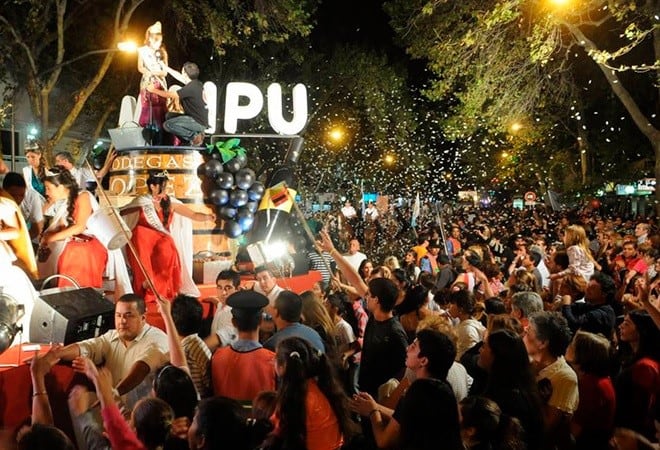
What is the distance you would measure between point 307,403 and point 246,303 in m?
1.29

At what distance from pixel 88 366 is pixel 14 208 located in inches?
133

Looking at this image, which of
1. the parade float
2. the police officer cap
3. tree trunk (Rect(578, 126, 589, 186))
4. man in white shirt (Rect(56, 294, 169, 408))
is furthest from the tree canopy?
man in white shirt (Rect(56, 294, 169, 408))

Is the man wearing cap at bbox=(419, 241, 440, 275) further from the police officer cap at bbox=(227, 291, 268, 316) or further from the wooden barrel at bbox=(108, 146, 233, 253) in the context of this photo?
the police officer cap at bbox=(227, 291, 268, 316)

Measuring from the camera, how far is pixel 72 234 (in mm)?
7508

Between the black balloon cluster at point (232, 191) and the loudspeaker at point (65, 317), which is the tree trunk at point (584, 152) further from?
the loudspeaker at point (65, 317)

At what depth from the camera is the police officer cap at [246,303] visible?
4.73 m

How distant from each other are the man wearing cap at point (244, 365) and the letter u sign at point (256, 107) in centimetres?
832

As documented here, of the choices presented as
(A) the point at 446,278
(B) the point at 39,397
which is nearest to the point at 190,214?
(A) the point at 446,278

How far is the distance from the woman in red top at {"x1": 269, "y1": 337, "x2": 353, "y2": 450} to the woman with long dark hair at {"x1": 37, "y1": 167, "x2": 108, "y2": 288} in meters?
4.52

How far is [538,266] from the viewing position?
38.2 feet

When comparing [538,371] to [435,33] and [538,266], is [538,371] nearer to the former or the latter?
[538,266]

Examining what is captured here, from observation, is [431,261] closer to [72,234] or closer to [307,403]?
[72,234]

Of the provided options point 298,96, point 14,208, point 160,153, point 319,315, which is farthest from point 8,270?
point 298,96

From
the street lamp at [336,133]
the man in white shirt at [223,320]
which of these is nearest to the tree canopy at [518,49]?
the street lamp at [336,133]
